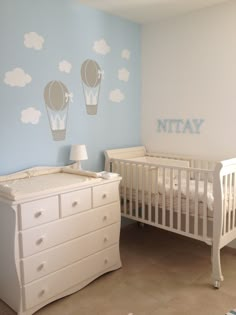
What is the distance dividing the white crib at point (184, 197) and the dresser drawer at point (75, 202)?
721 millimetres

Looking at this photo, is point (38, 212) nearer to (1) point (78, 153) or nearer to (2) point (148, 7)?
(1) point (78, 153)

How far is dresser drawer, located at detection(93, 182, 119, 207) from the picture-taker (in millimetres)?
2426

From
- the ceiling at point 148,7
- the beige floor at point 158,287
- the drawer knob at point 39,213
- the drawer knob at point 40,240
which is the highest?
the ceiling at point 148,7

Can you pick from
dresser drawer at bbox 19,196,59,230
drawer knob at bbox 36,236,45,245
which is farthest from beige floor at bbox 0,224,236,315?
dresser drawer at bbox 19,196,59,230

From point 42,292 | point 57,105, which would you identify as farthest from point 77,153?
point 42,292

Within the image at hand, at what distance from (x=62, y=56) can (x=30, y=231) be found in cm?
162

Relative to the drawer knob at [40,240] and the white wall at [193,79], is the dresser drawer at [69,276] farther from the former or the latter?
the white wall at [193,79]

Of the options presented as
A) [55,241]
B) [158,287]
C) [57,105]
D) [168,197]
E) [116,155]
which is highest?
[57,105]

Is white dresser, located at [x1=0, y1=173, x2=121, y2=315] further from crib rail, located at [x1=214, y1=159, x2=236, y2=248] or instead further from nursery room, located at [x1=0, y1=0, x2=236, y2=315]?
crib rail, located at [x1=214, y1=159, x2=236, y2=248]

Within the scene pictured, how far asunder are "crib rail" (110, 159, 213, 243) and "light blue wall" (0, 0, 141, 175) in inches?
18.7

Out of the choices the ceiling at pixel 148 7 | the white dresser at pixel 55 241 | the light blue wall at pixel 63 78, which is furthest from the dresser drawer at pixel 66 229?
the ceiling at pixel 148 7

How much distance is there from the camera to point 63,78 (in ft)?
9.35

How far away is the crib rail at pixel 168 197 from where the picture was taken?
2496 mm

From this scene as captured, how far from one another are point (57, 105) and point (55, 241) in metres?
1.25
